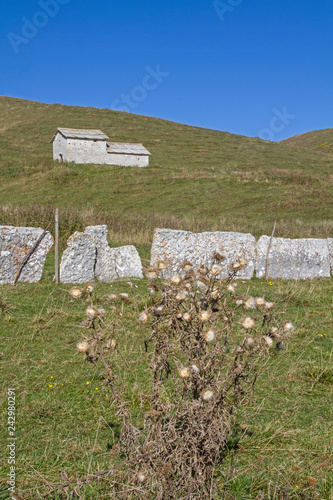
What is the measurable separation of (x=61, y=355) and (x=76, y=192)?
19.6m

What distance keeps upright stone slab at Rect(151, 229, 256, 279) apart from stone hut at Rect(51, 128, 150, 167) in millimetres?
24769

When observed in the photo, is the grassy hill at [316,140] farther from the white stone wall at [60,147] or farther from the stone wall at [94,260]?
the stone wall at [94,260]

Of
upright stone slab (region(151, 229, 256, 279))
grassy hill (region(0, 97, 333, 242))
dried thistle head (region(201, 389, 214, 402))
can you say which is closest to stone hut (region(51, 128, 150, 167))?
grassy hill (region(0, 97, 333, 242))

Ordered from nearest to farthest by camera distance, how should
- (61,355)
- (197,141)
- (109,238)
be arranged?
(61,355) → (109,238) → (197,141)

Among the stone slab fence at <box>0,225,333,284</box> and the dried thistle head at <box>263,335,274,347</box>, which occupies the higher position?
the dried thistle head at <box>263,335,274,347</box>

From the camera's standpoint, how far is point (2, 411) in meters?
3.16

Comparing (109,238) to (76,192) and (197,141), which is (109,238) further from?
(197,141)

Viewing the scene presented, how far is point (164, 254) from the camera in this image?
8398 millimetres

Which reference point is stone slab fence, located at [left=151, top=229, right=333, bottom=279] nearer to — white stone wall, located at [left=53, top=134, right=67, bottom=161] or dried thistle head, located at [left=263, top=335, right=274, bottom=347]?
dried thistle head, located at [left=263, top=335, right=274, bottom=347]

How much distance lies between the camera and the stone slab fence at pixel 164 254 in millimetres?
7156

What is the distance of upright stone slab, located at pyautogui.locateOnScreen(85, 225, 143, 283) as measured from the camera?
26.1 ft

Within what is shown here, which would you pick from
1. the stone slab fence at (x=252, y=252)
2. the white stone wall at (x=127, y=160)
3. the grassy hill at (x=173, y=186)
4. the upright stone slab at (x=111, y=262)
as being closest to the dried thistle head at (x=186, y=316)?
the upright stone slab at (x=111, y=262)

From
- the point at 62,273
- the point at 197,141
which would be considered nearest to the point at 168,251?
the point at 62,273

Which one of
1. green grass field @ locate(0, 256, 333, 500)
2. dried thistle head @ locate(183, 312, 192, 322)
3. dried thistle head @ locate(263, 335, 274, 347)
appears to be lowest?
green grass field @ locate(0, 256, 333, 500)
